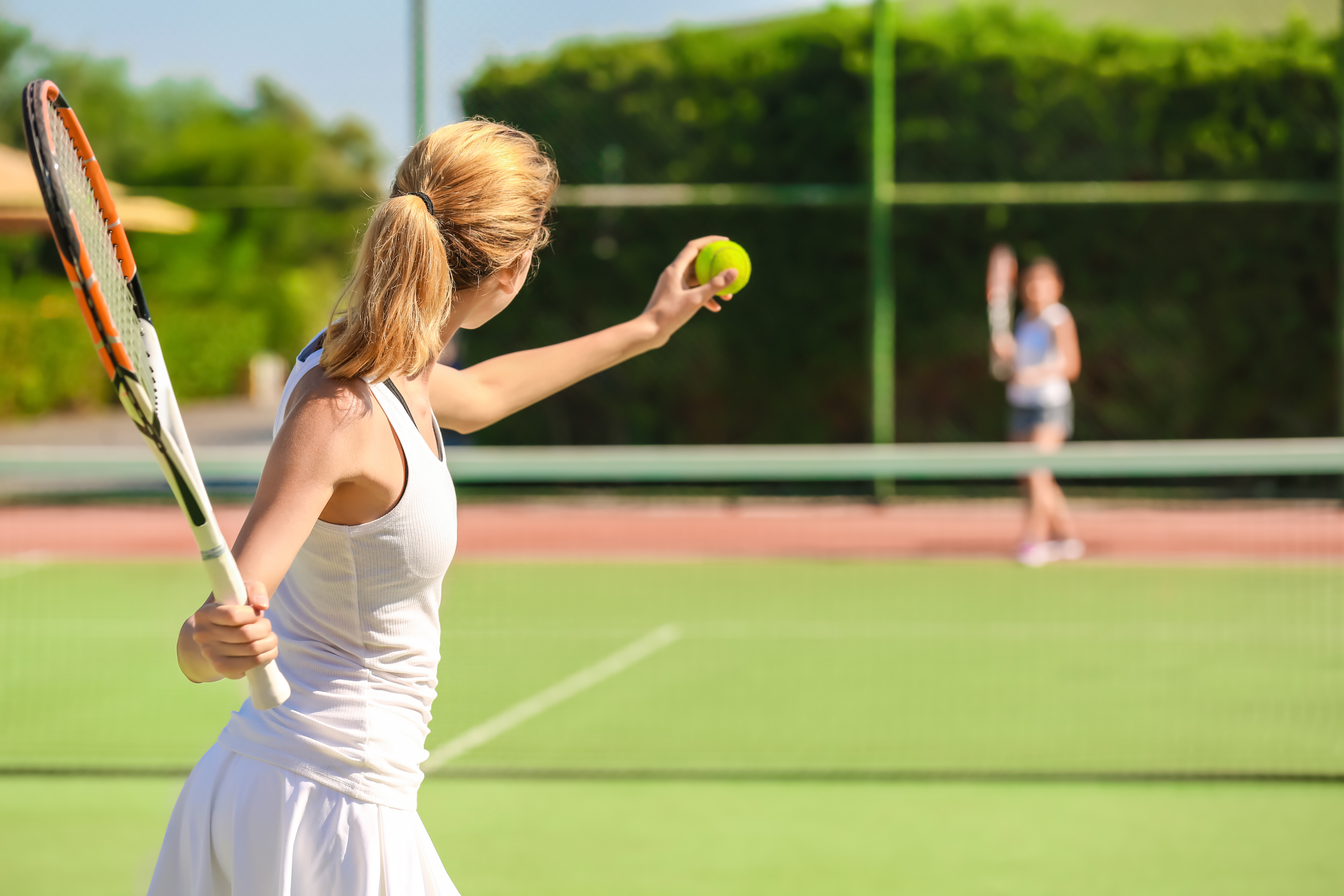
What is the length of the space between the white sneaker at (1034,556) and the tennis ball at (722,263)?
644cm

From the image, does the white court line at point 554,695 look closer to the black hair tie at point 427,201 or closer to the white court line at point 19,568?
the black hair tie at point 427,201

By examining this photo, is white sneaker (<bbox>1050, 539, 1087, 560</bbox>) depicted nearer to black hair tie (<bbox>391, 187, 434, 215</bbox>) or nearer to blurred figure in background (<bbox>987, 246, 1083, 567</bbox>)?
blurred figure in background (<bbox>987, 246, 1083, 567</bbox>)

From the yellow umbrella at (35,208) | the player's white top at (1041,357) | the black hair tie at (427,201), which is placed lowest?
the player's white top at (1041,357)

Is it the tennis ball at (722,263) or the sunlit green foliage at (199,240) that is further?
the sunlit green foliage at (199,240)

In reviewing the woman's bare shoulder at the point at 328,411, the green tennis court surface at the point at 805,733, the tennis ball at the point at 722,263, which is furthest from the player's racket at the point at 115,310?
the green tennis court surface at the point at 805,733

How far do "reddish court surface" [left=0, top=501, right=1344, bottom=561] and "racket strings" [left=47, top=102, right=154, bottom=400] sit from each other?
22.9ft

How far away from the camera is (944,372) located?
437 inches

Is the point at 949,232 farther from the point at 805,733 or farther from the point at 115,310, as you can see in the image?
the point at 115,310

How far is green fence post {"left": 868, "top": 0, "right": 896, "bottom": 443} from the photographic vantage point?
10.6 metres

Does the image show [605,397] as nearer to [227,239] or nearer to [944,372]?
[944,372]

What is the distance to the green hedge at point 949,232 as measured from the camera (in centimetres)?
1087

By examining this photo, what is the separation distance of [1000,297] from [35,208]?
6696 millimetres

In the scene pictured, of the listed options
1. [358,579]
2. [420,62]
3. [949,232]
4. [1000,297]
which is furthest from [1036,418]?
[358,579]

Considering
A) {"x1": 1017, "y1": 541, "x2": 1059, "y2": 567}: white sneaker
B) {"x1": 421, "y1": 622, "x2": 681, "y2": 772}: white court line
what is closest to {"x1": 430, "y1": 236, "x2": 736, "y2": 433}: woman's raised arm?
{"x1": 421, "y1": 622, "x2": 681, "y2": 772}: white court line
